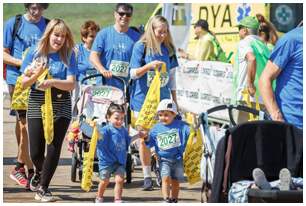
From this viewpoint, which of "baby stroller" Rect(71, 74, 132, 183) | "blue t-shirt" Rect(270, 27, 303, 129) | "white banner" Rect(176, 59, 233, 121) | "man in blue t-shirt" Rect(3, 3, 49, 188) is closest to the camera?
"blue t-shirt" Rect(270, 27, 303, 129)

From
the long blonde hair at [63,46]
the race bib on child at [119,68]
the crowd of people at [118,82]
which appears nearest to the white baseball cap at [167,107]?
the crowd of people at [118,82]

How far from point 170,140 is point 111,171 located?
588 mm

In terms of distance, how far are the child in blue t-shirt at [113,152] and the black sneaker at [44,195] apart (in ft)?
1.44

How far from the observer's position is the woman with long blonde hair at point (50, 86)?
9.34m

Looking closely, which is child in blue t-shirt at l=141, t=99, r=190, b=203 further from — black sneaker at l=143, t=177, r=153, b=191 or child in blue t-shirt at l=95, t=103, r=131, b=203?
black sneaker at l=143, t=177, r=153, b=191

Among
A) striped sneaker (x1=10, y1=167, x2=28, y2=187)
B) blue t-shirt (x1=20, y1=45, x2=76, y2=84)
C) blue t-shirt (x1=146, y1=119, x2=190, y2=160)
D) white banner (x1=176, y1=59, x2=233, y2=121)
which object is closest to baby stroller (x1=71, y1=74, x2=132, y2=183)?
striped sneaker (x1=10, y1=167, x2=28, y2=187)

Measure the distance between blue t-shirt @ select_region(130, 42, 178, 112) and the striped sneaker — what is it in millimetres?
1272

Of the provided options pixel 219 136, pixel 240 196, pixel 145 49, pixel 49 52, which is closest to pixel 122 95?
pixel 145 49

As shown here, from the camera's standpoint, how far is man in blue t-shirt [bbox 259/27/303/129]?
7.90 metres

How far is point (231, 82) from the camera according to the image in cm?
1360

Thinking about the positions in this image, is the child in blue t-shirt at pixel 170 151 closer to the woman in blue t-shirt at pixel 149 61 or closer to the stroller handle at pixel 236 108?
the stroller handle at pixel 236 108

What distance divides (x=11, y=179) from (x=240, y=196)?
12.3 ft

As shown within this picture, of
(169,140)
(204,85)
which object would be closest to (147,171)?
(169,140)

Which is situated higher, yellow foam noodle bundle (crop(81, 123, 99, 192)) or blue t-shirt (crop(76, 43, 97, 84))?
blue t-shirt (crop(76, 43, 97, 84))
